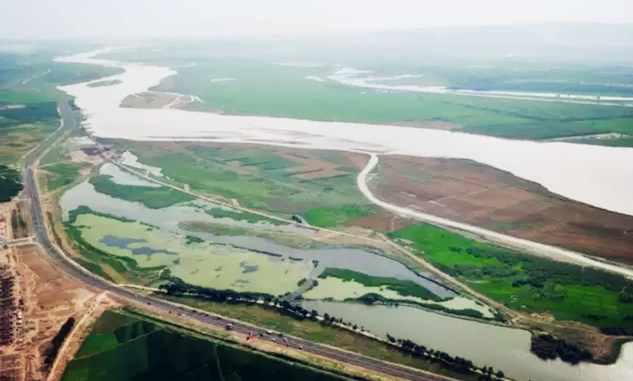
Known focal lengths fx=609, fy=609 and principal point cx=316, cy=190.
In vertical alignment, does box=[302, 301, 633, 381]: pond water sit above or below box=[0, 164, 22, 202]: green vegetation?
below

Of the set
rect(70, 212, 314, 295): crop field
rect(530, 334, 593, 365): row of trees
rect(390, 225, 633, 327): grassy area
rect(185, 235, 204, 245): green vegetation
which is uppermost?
rect(390, 225, 633, 327): grassy area

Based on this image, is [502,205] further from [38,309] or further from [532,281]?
[38,309]

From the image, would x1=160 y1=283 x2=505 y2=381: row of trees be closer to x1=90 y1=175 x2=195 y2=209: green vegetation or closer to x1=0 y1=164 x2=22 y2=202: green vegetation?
x1=90 y1=175 x2=195 y2=209: green vegetation

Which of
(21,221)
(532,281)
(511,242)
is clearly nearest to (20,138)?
(21,221)

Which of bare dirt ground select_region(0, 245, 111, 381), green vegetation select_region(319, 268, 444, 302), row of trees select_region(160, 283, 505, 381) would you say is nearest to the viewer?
row of trees select_region(160, 283, 505, 381)

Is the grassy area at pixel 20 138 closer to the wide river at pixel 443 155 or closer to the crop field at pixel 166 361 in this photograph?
the wide river at pixel 443 155

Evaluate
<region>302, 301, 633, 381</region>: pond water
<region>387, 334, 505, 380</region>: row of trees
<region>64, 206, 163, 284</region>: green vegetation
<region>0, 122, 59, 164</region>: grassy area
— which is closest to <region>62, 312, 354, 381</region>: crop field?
<region>387, 334, 505, 380</region>: row of trees

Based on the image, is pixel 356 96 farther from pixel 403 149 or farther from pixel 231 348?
pixel 231 348
